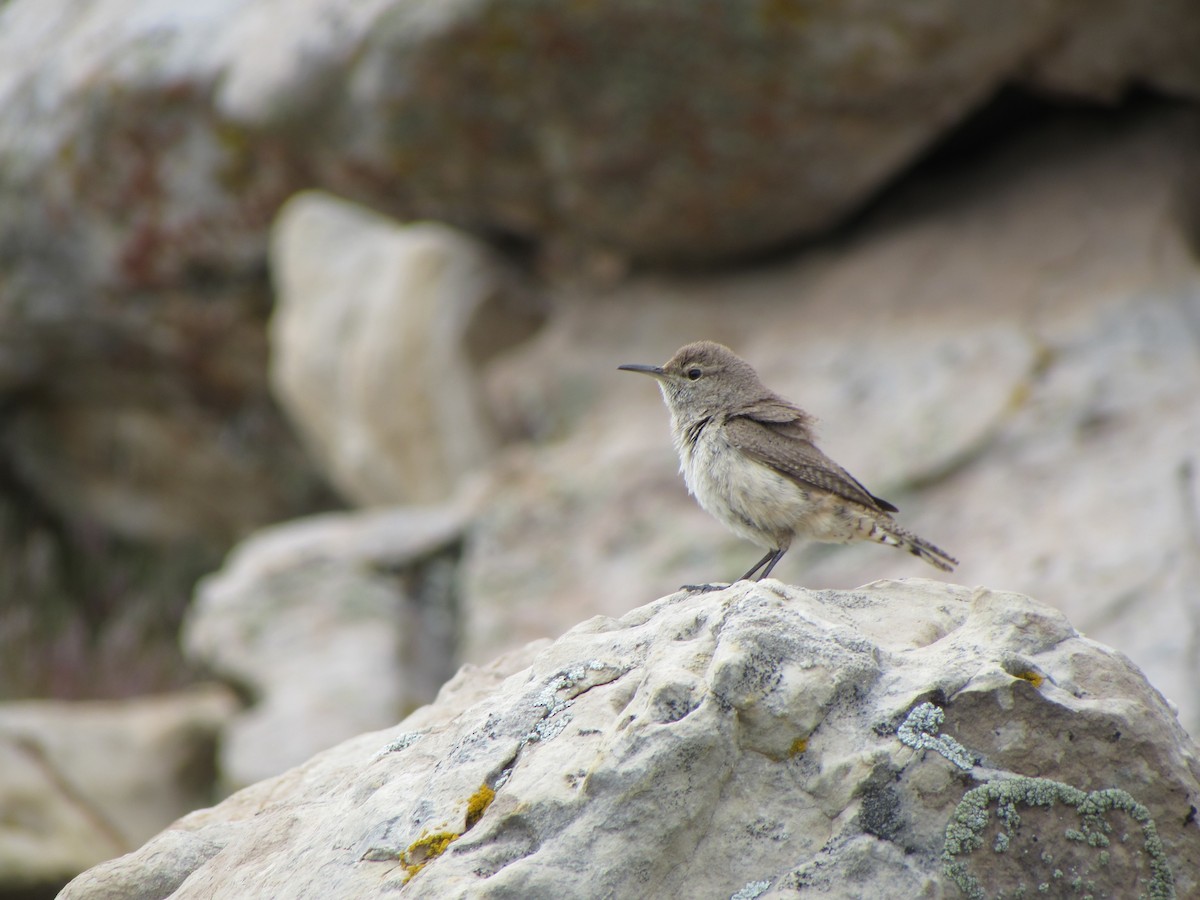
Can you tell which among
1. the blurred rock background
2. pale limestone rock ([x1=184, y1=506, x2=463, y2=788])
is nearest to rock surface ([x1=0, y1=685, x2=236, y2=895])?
the blurred rock background

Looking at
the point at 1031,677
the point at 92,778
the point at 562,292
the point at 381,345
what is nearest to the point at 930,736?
the point at 1031,677

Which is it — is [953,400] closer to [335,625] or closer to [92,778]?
[335,625]

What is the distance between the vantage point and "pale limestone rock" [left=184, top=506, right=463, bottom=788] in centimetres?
885

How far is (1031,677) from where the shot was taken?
10.5 feet

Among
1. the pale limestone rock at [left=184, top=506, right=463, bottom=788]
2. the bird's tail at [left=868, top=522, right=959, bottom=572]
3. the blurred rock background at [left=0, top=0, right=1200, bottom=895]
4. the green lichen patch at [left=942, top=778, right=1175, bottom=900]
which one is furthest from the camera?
the pale limestone rock at [left=184, top=506, right=463, bottom=788]

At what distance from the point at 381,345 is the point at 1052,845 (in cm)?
878

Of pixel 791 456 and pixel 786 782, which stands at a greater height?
pixel 786 782

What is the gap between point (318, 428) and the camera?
39.2 ft

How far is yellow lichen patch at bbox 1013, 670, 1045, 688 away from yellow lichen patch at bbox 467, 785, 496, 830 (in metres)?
1.38

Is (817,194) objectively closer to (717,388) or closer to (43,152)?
(717,388)

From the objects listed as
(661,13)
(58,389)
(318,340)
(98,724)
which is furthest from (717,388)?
(58,389)

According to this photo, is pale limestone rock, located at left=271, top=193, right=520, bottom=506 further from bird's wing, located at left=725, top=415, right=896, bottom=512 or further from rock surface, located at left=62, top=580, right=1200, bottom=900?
rock surface, located at left=62, top=580, right=1200, bottom=900

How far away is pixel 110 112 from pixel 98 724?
18.2ft

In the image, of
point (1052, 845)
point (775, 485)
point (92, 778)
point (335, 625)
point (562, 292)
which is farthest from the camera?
point (562, 292)
